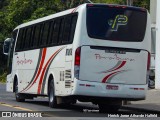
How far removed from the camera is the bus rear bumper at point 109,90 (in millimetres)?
17703

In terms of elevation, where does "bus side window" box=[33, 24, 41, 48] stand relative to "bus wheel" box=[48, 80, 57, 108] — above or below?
above

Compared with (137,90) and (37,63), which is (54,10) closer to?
(37,63)

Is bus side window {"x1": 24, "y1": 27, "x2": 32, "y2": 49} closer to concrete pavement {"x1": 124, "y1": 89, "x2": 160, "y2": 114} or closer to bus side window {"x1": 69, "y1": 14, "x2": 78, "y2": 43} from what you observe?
concrete pavement {"x1": 124, "y1": 89, "x2": 160, "y2": 114}

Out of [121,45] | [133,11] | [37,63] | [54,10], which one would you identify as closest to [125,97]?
[121,45]

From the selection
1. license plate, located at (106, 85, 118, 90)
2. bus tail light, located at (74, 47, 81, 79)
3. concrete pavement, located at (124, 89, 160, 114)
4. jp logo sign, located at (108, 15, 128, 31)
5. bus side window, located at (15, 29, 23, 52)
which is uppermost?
jp logo sign, located at (108, 15, 128, 31)

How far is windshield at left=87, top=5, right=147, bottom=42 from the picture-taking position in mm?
18062

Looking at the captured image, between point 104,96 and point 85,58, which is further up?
point 85,58

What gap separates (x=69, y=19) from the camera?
62.5 feet

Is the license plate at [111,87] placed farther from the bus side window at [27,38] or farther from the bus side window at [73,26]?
the bus side window at [27,38]

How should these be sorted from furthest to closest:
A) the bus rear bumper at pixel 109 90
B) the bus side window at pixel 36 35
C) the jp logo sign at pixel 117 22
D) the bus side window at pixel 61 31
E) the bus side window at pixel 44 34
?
1. the bus side window at pixel 36 35
2. the bus side window at pixel 44 34
3. the bus side window at pixel 61 31
4. the jp logo sign at pixel 117 22
5. the bus rear bumper at pixel 109 90

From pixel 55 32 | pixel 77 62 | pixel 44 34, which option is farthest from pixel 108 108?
pixel 44 34

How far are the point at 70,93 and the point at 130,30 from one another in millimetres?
2929

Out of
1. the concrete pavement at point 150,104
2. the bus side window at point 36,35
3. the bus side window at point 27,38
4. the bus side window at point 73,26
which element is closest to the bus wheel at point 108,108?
the concrete pavement at point 150,104

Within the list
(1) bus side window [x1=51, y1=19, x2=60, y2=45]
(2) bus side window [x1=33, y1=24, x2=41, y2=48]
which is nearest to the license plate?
(1) bus side window [x1=51, y1=19, x2=60, y2=45]
